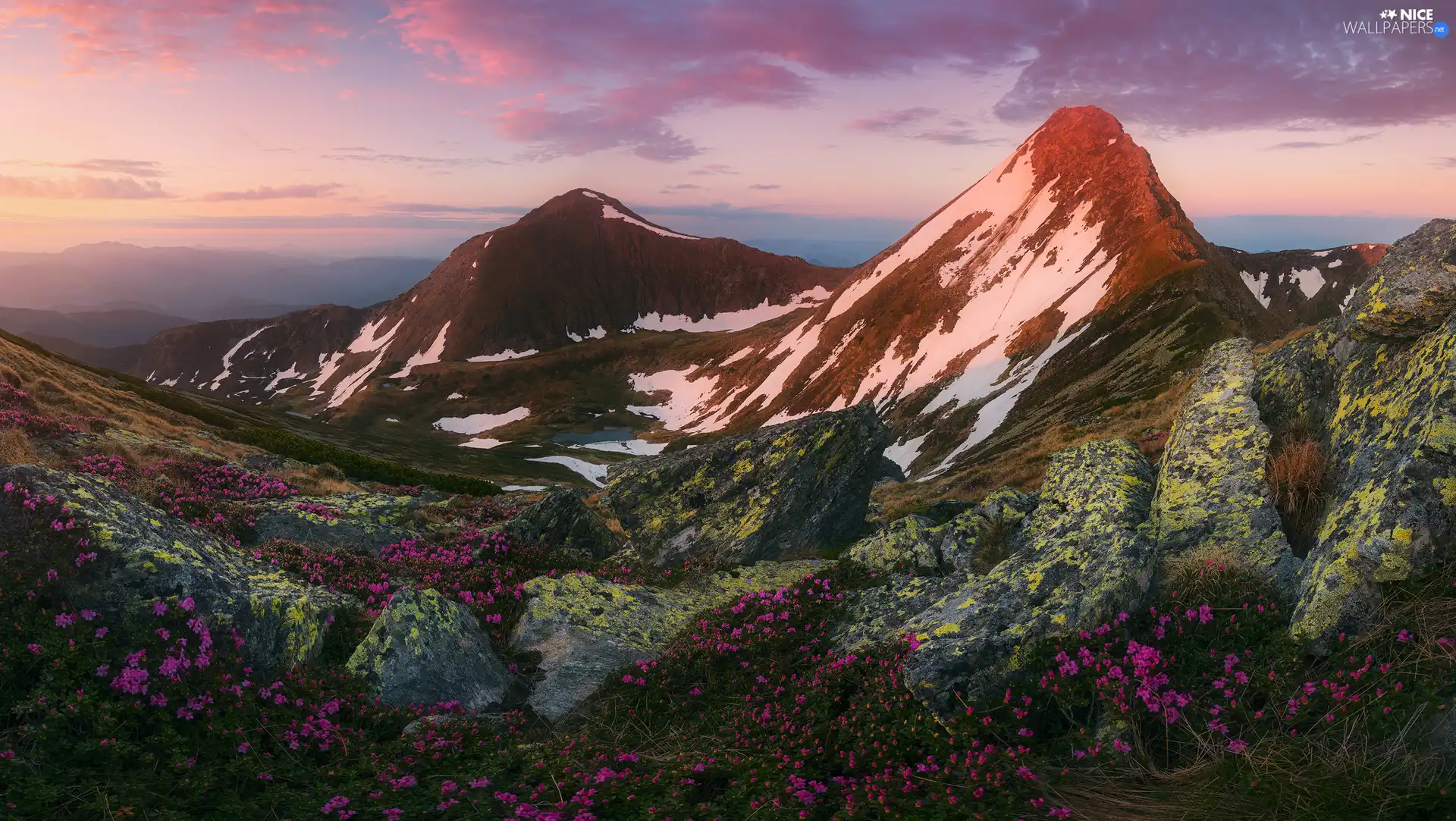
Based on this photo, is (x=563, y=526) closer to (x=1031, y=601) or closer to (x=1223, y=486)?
(x=1031, y=601)

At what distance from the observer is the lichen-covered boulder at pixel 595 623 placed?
1035cm

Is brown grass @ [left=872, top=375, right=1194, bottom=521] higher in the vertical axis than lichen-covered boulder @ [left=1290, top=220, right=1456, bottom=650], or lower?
lower

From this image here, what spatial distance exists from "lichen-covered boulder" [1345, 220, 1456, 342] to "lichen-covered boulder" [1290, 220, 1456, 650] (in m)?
0.03

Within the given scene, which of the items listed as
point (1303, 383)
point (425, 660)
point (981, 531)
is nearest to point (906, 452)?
point (981, 531)

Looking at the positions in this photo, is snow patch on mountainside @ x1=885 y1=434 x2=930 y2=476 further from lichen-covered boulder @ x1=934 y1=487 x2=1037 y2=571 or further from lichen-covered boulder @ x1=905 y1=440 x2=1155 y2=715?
lichen-covered boulder @ x1=905 y1=440 x2=1155 y2=715

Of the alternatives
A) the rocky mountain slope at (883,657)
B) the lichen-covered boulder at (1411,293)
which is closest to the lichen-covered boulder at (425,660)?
the rocky mountain slope at (883,657)

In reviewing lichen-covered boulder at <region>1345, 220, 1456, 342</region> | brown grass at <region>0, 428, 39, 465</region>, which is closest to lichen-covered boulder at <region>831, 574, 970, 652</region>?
lichen-covered boulder at <region>1345, 220, 1456, 342</region>

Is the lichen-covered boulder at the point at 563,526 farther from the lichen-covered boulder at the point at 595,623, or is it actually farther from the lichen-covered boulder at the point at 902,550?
the lichen-covered boulder at the point at 902,550

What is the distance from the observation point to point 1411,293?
1048 centimetres

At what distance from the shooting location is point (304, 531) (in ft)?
56.5

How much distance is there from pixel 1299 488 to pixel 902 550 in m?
6.32

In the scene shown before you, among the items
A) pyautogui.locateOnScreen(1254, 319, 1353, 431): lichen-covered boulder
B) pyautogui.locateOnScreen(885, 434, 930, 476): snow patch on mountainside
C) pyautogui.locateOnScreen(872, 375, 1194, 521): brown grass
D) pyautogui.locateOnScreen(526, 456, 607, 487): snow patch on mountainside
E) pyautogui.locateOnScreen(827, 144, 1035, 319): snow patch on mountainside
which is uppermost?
pyautogui.locateOnScreen(827, 144, 1035, 319): snow patch on mountainside

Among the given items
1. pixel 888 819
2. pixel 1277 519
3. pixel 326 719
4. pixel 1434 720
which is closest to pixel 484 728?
pixel 326 719

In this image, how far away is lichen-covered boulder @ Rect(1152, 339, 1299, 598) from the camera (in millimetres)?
8859
